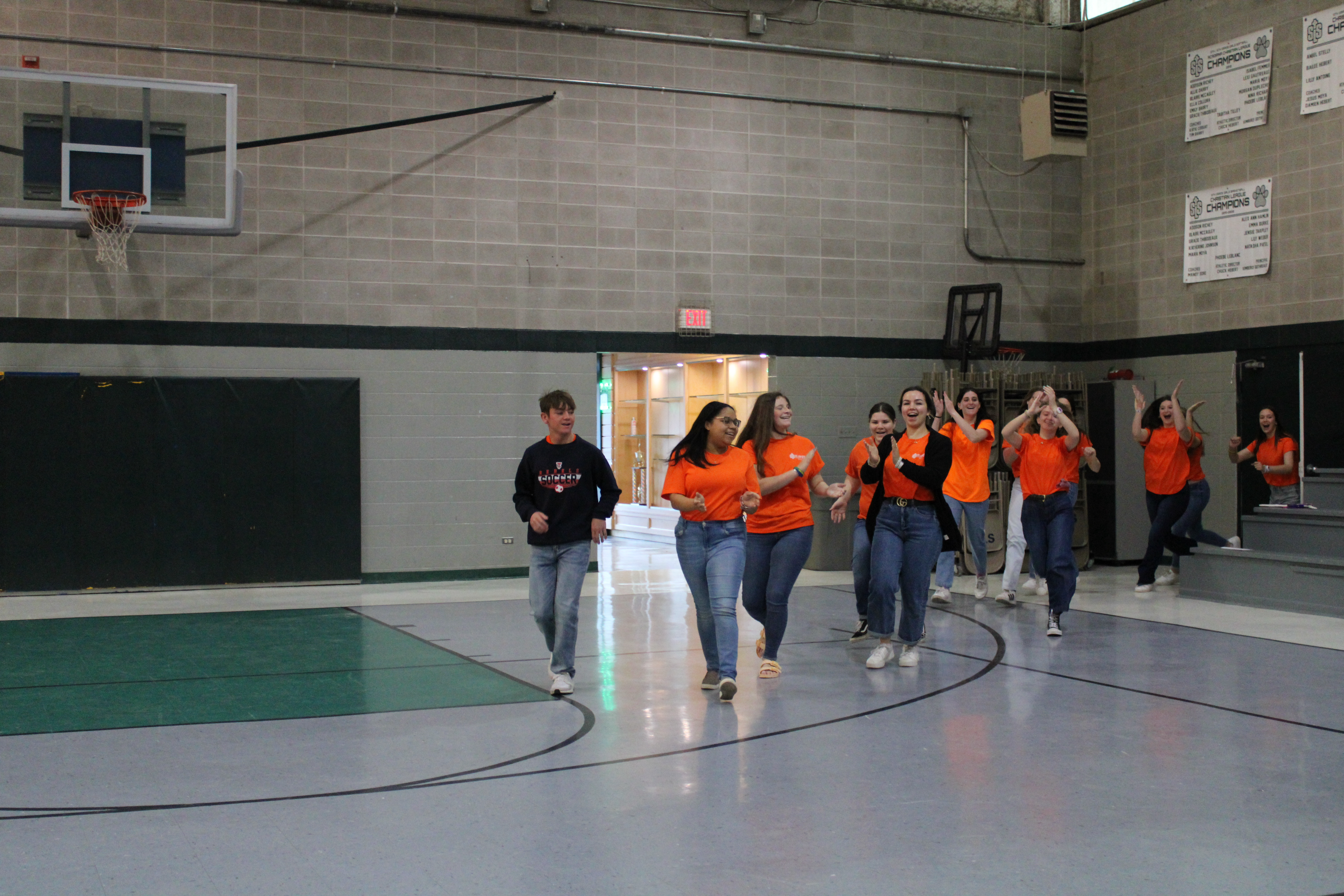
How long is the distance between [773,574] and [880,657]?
1161mm

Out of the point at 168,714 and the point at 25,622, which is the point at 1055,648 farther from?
the point at 25,622

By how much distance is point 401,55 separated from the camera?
534 inches

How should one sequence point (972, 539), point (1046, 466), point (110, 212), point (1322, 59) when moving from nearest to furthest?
point (1046, 466) < point (110, 212) < point (972, 539) < point (1322, 59)

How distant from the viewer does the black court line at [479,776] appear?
4891mm

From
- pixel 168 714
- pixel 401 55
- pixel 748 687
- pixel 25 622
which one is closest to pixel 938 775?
pixel 748 687

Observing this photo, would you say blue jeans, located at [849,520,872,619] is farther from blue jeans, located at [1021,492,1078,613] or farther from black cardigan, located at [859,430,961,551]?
blue jeans, located at [1021,492,1078,613]

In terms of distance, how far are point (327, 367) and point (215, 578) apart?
2.56m

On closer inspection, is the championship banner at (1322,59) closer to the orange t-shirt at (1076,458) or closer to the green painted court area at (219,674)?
the orange t-shirt at (1076,458)

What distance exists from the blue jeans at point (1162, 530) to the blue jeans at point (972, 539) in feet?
6.27

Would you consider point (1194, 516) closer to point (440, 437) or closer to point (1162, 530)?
point (1162, 530)

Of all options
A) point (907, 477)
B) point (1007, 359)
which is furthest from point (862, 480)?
point (1007, 359)

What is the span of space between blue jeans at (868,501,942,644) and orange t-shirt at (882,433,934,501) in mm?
65

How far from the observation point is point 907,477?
7848 mm

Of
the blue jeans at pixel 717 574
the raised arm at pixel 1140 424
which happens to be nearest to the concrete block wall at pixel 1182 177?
the raised arm at pixel 1140 424
